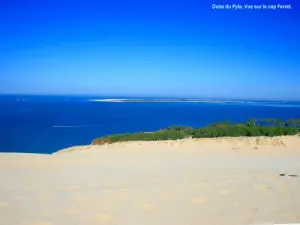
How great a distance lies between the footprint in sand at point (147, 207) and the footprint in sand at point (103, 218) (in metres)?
0.36

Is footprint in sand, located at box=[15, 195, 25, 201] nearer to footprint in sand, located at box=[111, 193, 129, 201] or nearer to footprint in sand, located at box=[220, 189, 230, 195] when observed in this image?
footprint in sand, located at box=[111, 193, 129, 201]

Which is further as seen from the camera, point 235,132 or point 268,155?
point 235,132

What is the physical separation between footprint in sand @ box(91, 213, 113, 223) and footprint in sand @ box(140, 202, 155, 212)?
0.36m

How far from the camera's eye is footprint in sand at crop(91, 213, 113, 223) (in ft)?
9.24

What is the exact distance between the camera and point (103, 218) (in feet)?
9.41

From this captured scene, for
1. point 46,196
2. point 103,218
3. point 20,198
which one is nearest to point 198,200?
point 103,218

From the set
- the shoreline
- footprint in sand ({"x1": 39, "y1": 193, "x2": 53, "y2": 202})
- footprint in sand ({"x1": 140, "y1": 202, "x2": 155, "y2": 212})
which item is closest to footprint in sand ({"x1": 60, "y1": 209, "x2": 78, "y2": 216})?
footprint in sand ({"x1": 39, "y1": 193, "x2": 53, "y2": 202})

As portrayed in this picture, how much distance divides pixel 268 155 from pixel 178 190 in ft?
17.9

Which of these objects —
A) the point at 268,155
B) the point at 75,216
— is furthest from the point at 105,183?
the point at 268,155

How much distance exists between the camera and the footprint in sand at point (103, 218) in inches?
111

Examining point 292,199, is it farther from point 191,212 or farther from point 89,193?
point 89,193

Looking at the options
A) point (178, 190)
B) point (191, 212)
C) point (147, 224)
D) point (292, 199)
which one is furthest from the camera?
point (178, 190)

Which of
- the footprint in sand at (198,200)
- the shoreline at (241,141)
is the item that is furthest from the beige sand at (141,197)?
the shoreline at (241,141)

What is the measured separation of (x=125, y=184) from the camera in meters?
4.18
